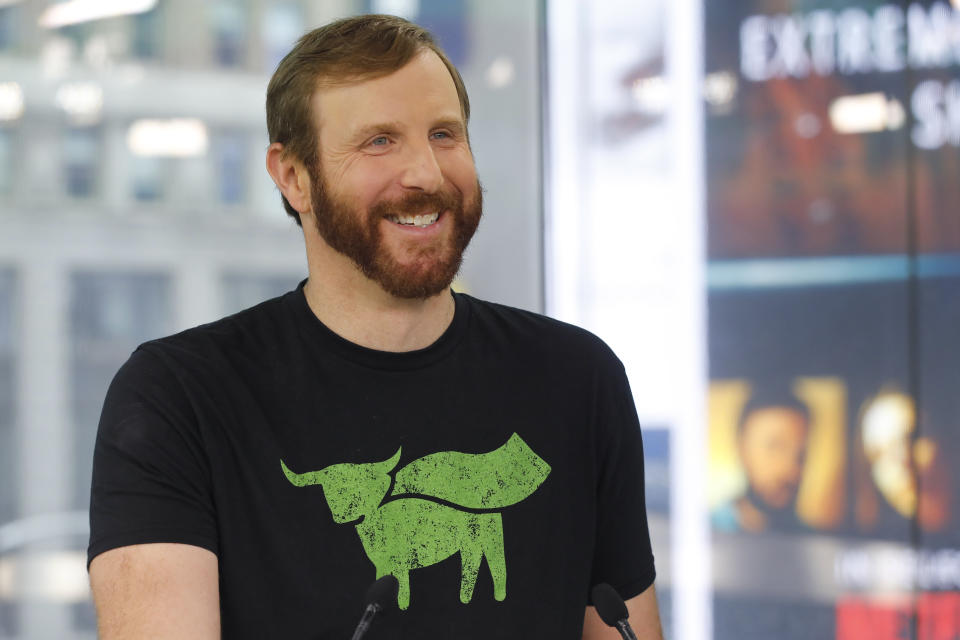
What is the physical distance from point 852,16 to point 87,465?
93.2 inches

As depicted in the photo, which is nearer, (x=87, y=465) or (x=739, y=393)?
(x=87, y=465)

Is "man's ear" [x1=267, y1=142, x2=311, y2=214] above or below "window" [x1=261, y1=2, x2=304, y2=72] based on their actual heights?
below

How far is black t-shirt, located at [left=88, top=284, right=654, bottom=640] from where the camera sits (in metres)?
1.14

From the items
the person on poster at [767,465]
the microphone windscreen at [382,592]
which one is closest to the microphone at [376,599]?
the microphone windscreen at [382,592]

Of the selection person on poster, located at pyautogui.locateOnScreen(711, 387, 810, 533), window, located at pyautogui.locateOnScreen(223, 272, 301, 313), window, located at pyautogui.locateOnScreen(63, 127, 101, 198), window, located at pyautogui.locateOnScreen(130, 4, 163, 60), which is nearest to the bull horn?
window, located at pyautogui.locateOnScreen(223, 272, 301, 313)

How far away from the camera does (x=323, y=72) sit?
4.32 ft

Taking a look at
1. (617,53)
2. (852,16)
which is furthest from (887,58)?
(617,53)

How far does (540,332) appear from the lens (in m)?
1.42

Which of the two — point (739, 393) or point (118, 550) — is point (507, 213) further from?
point (118, 550)

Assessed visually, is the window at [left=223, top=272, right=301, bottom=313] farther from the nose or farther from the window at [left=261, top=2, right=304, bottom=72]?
the nose

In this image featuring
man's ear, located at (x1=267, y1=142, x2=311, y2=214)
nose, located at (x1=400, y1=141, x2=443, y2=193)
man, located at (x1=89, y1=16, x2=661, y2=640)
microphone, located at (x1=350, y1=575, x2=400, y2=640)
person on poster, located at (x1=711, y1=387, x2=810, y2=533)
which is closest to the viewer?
microphone, located at (x1=350, y1=575, x2=400, y2=640)

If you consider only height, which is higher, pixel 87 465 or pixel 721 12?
pixel 721 12

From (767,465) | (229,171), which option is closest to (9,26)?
(229,171)

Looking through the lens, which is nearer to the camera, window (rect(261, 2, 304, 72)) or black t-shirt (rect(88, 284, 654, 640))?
black t-shirt (rect(88, 284, 654, 640))
